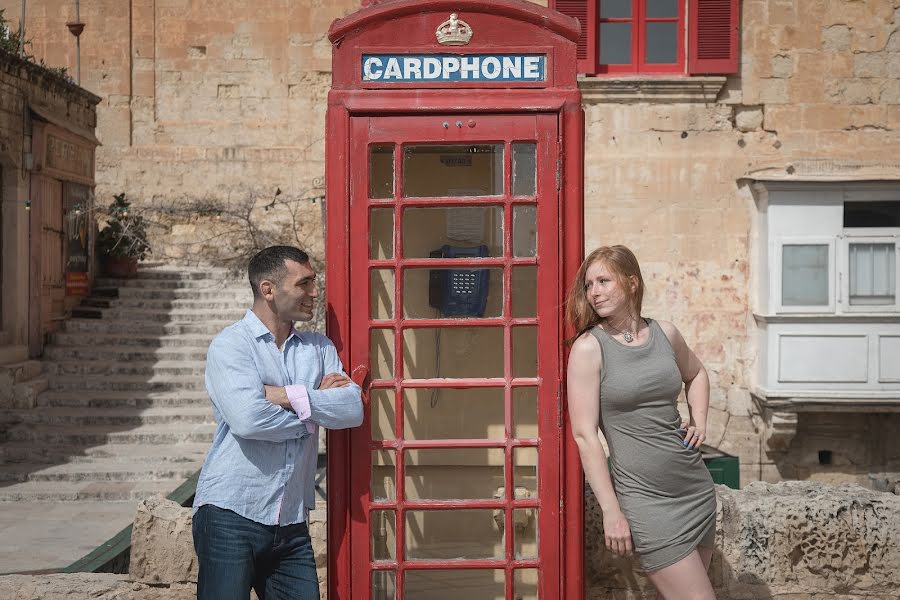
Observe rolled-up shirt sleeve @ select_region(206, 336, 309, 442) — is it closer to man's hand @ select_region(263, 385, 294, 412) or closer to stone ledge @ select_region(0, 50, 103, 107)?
man's hand @ select_region(263, 385, 294, 412)

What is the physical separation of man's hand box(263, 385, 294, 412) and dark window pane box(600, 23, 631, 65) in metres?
10.9

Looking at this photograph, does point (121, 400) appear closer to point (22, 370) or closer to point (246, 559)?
point (22, 370)

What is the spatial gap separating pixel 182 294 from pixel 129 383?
235 cm

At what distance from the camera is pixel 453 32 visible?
3828 mm

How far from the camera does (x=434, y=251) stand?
13.1 feet

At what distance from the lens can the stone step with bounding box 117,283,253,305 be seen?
1365cm

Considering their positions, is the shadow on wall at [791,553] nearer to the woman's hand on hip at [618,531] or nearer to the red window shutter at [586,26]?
the woman's hand on hip at [618,531]

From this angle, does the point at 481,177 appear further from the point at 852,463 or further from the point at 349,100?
the point at 852,463

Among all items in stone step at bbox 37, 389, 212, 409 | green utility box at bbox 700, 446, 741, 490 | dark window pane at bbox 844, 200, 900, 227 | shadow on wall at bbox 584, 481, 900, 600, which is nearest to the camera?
shadow on wall at bbox 584, 481, 900, 600

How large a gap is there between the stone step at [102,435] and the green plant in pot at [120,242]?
13.1 feet

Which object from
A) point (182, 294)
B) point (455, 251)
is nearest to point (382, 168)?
point (455, 251)

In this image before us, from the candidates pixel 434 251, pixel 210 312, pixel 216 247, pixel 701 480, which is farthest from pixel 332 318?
pixel 216 247

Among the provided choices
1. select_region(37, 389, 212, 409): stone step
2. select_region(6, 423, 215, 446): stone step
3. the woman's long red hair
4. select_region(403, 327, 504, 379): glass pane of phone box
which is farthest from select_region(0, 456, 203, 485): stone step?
the woman's long red hair

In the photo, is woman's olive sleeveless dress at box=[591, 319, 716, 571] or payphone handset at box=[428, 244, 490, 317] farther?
payphone handset at box=[428, 244, 490, 317]
